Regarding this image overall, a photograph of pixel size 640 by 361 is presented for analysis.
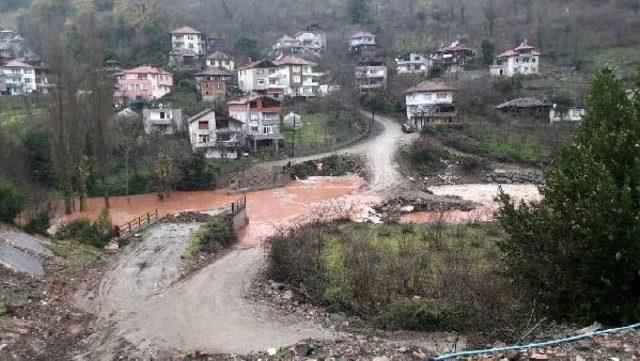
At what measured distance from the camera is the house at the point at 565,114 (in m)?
52.4

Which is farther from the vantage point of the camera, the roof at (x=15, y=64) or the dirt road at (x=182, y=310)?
the roof at (x=15, y=64)

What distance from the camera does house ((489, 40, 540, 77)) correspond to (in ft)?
208

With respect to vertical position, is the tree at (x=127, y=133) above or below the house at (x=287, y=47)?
below

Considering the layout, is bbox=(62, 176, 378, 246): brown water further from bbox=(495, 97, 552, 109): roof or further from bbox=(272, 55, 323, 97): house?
bbox=(272, 55, 323, 97): house

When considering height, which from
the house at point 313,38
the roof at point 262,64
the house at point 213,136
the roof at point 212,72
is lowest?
the house at point 213,136

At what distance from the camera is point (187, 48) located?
72125 millimetres

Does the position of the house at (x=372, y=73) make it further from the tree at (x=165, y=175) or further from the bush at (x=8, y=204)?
the bush at (x=8, y=204)

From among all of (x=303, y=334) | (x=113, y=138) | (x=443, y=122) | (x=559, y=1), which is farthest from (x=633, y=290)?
(x=559, y=1)

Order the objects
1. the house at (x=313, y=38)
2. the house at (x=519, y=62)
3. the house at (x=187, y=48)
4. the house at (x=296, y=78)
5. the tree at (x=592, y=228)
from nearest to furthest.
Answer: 1. the tree at (x=592, y=228)
2. the house at (x=296, y=78)
3. the house at (x=519, y=62)
4. the house at (x=187, y=48)
5. the house at (x=313, y=38)

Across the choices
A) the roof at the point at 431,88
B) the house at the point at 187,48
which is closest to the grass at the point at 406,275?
the roof at the point at 431,88

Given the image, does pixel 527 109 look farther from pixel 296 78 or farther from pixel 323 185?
pixel 296 78

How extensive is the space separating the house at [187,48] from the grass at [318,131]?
818 inches

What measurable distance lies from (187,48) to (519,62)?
128ft

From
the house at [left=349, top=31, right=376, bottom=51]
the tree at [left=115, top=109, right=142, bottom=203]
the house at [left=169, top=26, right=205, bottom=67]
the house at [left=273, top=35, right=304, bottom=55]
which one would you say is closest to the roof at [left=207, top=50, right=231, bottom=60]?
the house at [left=169, top=26, right=205, bottom=67]
